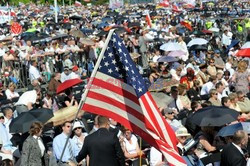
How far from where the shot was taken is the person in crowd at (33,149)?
1023 centimetres

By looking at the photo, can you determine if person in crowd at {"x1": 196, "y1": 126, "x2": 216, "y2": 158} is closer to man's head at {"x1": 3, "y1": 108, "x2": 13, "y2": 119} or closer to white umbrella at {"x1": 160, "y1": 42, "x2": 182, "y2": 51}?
man's head at {"x1": 3, "y1": 108, "x2": 13, "y2": 119}

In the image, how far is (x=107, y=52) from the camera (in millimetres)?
8203

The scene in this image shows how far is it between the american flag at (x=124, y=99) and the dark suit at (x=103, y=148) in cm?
75

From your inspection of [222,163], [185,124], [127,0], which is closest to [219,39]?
[185,124]

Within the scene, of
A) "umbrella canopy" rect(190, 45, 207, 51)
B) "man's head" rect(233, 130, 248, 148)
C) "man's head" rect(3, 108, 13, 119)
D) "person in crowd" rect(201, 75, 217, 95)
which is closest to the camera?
"man's head" rect(233, 130, 248, 148)

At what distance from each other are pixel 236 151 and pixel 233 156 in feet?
0.27

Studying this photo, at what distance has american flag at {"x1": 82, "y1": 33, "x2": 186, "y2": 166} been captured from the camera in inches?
320

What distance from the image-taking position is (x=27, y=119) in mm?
11953

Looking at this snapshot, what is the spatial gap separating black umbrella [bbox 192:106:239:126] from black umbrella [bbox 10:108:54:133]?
99.8 inches

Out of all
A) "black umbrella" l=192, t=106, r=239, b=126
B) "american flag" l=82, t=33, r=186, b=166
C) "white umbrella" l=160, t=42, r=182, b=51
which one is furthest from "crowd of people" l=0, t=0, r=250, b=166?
"american flag" l=82, t=33, r=186, b=166

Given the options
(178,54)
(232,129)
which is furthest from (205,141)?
(178,54)

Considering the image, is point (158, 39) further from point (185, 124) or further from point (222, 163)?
point (222, 163)

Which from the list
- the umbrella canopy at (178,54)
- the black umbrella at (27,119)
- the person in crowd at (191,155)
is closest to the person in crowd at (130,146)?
the person in crowd at (191,155)

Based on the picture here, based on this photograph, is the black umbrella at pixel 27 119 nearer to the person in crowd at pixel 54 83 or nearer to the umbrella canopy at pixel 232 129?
the umbrella canopy at pixel 232 129
